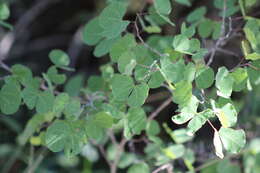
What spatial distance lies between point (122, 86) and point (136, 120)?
18cm

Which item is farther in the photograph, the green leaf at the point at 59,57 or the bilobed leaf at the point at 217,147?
the green leaf at the point at 59,57

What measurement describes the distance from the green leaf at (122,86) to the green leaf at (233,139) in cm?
23

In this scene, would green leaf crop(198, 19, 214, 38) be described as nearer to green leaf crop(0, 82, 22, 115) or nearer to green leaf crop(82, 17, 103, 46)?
green leaf crop(82, 17, 103, 46)

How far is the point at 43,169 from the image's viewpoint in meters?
1.91

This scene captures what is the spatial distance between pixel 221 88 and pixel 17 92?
0.53 meters

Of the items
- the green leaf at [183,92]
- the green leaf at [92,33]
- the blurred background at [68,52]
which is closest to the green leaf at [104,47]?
the green leaf at [92,33]

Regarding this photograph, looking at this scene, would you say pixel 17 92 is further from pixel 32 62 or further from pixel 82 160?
pixel 32 62

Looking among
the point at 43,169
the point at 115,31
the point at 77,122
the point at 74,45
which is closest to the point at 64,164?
the point at 43,169

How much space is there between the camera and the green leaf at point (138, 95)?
94 cm

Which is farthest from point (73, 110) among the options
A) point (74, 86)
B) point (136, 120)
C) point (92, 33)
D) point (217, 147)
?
point (74, 86)

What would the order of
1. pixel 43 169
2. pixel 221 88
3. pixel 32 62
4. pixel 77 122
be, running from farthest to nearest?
1. pixel 32 62
2. pixel 43 169
3. pixel 77 122
4. pixel 221 88

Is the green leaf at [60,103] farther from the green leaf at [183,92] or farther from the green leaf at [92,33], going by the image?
the green leaf at [183,92]

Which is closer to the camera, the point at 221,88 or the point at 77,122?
the point at 221,88

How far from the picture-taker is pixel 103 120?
112 cm
